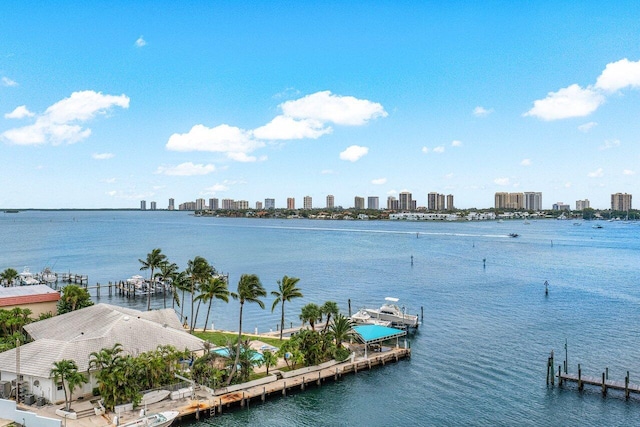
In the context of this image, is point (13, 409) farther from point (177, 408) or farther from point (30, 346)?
point (177, 408)

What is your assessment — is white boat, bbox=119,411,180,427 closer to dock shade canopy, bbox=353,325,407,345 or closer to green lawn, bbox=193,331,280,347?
green lawn, bbox=193,331,280,347

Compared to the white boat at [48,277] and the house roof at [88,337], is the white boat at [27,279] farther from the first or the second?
the house roof at [88,337]

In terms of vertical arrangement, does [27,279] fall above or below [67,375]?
below

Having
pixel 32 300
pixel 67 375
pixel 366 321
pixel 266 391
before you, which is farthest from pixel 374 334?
pixel 32 300

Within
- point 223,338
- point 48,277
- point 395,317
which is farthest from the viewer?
point 48,277

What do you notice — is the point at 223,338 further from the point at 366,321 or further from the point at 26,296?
the point at 26,296

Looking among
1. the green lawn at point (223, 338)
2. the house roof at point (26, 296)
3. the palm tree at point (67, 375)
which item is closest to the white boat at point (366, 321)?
the green lawn at point (223, 338)

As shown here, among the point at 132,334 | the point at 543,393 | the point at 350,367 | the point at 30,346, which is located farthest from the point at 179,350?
the point at 543,393

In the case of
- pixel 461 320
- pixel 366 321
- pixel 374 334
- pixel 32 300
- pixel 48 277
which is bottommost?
pixel 461 320
